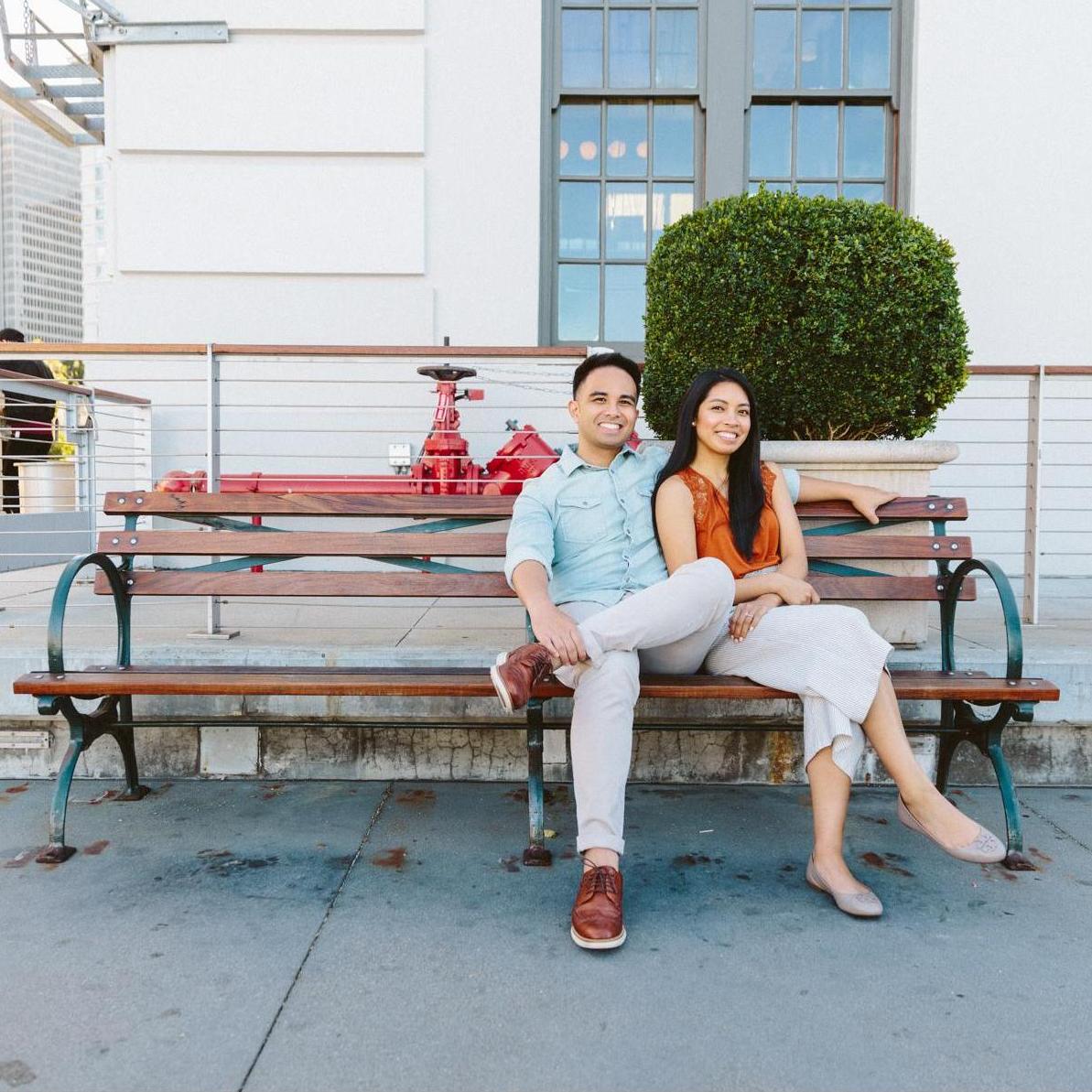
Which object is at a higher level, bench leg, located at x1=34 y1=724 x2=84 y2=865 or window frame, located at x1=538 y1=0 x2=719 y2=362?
window frame, located at x1=538 y1=0 x2=719 y2=362

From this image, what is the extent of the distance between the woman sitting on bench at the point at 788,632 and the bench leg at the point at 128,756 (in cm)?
202

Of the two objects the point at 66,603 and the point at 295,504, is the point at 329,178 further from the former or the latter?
the point at 66,603

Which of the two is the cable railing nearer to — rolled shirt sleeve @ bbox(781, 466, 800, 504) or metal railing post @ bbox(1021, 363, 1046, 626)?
metal railing post @ bbox(1021, 363, 1046, 626)

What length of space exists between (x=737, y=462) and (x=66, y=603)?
95.9 inches

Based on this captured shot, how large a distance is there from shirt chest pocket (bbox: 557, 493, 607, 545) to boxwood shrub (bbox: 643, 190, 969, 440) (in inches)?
42.4

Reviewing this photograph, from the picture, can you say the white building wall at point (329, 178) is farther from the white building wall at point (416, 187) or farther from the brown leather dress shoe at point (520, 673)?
the brown leather dress shoe at point (520, 673)

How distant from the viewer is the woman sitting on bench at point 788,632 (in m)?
2.58

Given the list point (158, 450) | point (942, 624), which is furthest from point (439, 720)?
point (158, 450)

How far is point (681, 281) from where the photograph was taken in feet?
12.5

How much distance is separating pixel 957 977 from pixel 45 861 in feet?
8.55

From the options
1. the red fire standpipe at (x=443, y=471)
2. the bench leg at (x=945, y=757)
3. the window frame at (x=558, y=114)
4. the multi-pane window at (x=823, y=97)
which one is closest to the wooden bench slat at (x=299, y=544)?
the bench leg at (x=945, y=757)

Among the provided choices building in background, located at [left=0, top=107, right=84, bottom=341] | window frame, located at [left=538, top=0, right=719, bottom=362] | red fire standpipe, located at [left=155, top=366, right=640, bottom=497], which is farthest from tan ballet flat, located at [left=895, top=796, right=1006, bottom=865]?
building in background, located at [left=0, top=107, right=84, bottom=341]

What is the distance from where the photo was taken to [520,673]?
2.44 metres

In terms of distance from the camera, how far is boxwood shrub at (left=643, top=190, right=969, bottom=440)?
3643 millimetres
